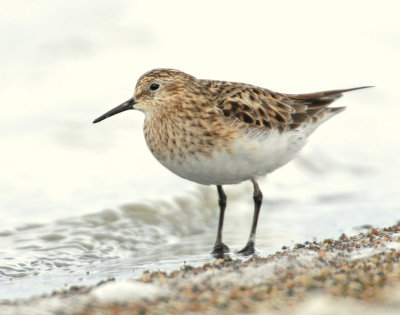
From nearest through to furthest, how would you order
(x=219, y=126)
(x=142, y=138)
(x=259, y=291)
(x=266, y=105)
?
1. (x=259, y=291)
2. (x=219, y=126)
3. (x=266, y=105)
4. (x=142, y=138)

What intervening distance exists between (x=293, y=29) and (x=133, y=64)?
464 cm

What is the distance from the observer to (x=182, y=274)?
5512 mm

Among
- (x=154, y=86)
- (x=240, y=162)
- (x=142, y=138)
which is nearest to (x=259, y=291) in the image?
(x=240, y=162)

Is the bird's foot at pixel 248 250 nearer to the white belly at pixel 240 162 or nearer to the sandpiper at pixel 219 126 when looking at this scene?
the sandpiper at pixel 219 126

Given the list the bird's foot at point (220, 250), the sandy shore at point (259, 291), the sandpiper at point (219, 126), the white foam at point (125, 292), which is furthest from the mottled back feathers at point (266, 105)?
the white foam at point (125, 292)

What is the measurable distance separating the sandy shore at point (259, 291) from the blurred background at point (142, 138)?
4.30 ft

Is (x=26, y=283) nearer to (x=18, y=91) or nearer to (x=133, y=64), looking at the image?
(x=18, y=91)

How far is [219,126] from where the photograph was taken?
6848mm

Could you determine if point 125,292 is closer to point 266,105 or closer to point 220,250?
point 220,250

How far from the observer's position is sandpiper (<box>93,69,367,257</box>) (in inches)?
267

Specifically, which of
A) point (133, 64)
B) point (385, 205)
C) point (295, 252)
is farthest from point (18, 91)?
point (295, 252)

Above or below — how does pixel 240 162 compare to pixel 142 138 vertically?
below

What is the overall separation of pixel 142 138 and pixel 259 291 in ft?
25.2

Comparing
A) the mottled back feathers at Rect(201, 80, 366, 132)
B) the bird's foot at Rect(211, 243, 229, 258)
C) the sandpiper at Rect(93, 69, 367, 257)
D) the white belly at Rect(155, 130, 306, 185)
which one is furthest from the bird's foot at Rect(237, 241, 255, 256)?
the mottled back feathers at Rect(201, 80, 366, 132)
